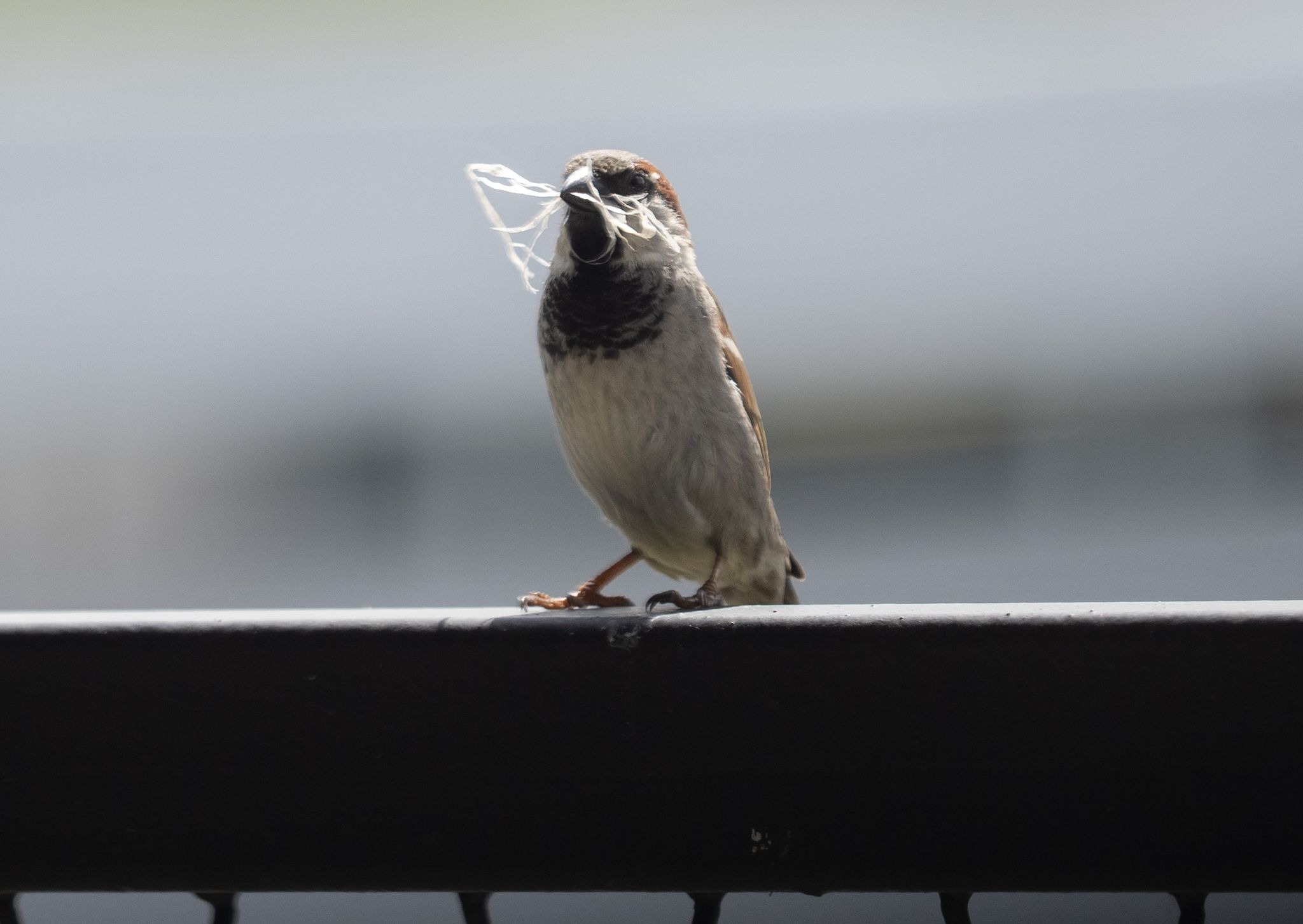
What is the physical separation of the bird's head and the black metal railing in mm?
890

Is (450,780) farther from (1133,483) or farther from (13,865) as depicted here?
(1133,483)

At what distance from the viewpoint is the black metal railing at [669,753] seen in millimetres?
722

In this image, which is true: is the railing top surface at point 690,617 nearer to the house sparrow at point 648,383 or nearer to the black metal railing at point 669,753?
the black metal railing at point 669,753

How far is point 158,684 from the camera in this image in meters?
0.79

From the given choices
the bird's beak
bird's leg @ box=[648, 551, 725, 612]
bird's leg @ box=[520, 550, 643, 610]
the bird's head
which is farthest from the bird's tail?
the bird's beak

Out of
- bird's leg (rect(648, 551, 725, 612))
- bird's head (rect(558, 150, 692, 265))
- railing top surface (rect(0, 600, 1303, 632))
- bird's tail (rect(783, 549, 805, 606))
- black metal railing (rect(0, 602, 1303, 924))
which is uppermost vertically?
bird's head (rect(558, 150, 692, 265))

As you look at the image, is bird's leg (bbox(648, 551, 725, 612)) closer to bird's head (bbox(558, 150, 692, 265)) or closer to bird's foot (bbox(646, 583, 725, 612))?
bird's foot (bbox(646, 583, 725, 612))

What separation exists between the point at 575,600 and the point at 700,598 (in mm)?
256

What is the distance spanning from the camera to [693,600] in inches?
66.0

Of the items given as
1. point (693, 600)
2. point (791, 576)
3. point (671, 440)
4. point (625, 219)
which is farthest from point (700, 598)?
point (625, 219)

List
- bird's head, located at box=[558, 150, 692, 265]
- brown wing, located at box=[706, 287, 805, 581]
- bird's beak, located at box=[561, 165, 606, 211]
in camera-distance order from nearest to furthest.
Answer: bird's beak, located at box=[561, 165, 606, 211]
bird's head, located at box=[558, 150, 692, 265]
brown wing, located at box=[706, 287, 805, 581]

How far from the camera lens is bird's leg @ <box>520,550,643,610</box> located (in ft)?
6.10

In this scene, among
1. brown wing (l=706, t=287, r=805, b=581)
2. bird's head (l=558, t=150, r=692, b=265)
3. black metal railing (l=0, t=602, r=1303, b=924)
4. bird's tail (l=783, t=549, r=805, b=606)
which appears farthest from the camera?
bird's tail (l=783, t=549, r=805, b=606)

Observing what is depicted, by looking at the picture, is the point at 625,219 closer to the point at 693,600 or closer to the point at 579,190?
the point at 579,190
